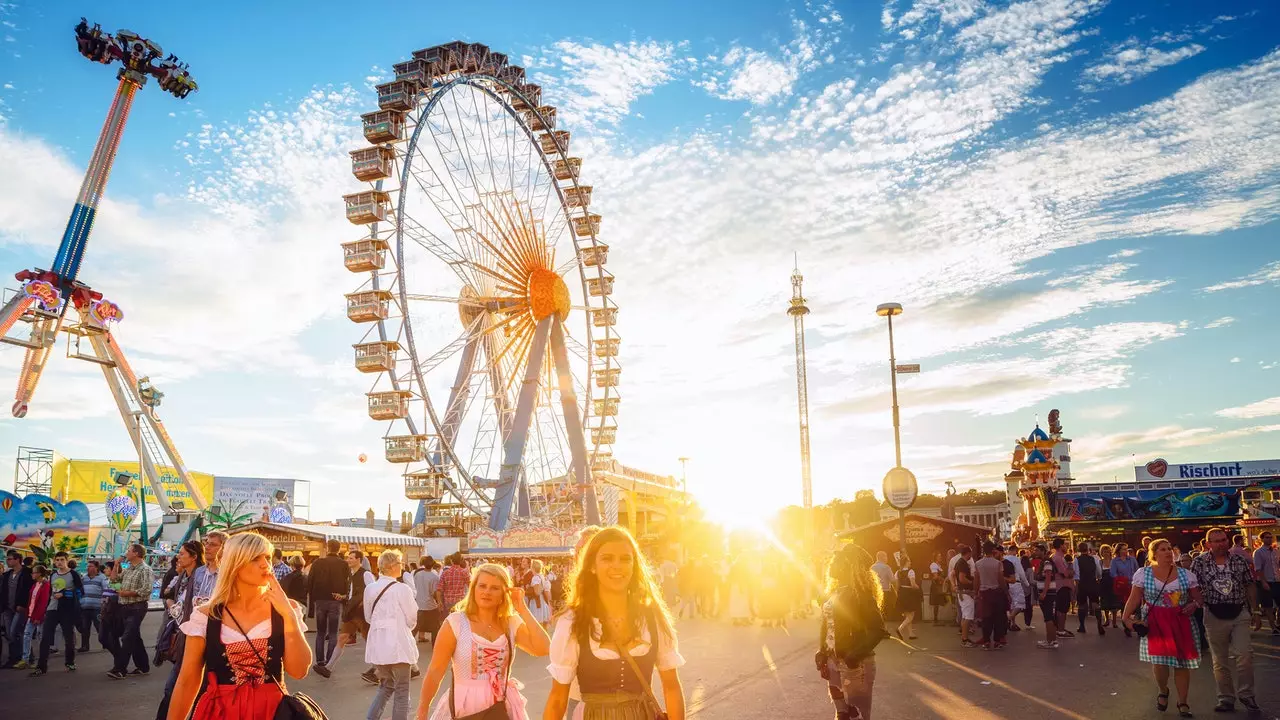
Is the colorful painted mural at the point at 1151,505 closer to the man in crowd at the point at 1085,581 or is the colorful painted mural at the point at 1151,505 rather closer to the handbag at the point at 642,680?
the man in crowd at the point at 1085,581

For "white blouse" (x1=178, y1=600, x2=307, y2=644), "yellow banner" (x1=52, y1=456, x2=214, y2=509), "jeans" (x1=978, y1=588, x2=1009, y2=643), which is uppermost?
"yellow banner" (x1=52, y1=456, x2=214, y2=509)

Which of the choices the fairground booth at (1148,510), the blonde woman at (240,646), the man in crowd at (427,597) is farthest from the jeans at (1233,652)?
the fairground booth at (1148,510)

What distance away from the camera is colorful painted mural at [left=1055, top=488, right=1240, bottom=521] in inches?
1510

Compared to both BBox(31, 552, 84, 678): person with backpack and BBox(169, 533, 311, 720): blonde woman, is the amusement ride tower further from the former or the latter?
BBox(169, 533, 311, 720): blonde woman

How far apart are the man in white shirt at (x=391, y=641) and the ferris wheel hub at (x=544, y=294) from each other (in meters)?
25.5

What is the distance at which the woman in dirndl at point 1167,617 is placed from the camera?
8.84 meters

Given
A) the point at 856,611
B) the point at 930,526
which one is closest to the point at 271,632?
the point at 856,611

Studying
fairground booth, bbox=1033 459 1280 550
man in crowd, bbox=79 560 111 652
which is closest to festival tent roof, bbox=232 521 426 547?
man in crowd, bbox=79 560 111 652

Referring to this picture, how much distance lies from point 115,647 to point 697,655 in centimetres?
867

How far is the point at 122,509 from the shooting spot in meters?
49.7

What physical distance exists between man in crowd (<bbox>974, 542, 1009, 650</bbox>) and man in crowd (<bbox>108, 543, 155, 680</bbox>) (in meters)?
12.4

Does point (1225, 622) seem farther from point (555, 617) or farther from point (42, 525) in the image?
point (42, 525)

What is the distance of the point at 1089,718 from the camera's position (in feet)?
28.8

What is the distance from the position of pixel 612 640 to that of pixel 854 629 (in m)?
3.24
